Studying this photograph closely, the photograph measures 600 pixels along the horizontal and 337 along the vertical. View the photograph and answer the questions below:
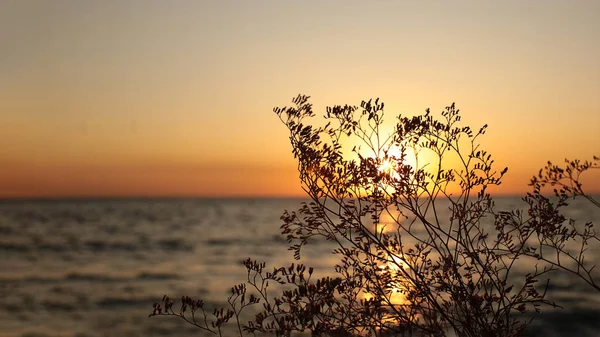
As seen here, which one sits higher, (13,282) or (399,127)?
(399,127)

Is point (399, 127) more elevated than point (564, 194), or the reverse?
point (399, 127)

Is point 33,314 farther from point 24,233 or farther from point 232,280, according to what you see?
point 24,233

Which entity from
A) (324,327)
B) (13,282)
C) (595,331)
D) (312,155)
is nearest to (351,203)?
(312,155)

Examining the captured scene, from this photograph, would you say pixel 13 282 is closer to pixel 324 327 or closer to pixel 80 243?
pixel 80 243

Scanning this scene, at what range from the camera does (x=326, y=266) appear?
31109mm

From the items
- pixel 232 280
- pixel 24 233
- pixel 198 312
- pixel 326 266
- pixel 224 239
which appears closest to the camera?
pixel 198 312

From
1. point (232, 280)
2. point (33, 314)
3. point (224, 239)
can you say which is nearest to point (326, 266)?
point (232, 280)

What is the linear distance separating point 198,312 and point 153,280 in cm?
767

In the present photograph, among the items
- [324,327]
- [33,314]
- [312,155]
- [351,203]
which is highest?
[312,155]

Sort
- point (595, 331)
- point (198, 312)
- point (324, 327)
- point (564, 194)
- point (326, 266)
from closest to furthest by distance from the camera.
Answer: point (564, 194) → point (324, 327) → point (595, 331) → point (198, 312) → point (326, 266)

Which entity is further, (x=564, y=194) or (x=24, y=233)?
(x=24, y=233)

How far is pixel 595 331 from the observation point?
17.3 m

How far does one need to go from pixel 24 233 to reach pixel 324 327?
178ft

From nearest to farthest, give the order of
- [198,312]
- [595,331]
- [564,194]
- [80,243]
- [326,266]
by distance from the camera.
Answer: [564,194] → [595,331] → [198,312] → [326,266] → [80,243]
